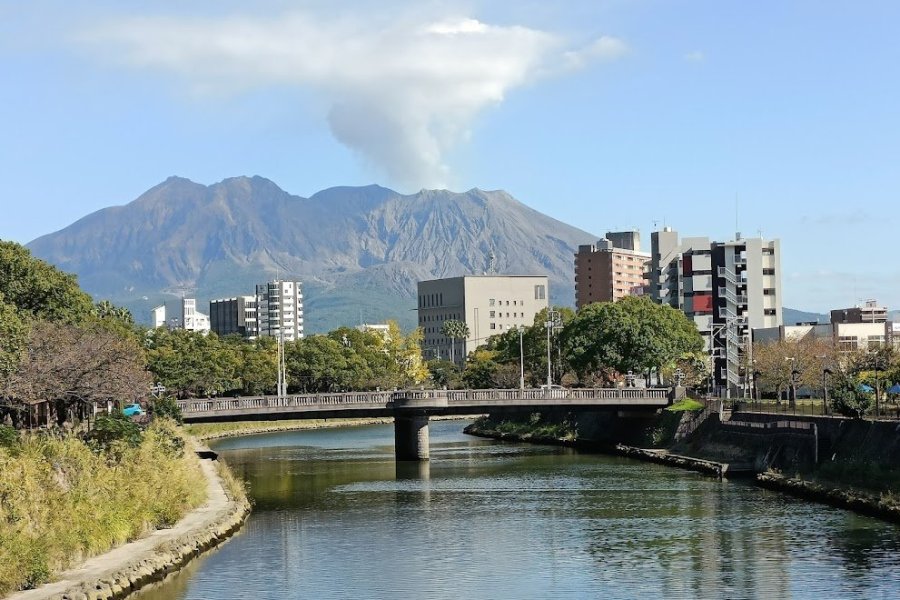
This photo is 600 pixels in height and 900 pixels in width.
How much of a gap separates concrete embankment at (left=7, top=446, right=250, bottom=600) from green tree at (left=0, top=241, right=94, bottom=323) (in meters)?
34.4

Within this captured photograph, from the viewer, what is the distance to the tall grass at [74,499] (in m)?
45.0

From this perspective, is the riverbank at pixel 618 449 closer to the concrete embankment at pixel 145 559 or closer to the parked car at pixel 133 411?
the concrete embankment at pixel 145 559

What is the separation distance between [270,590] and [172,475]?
55.8 feet

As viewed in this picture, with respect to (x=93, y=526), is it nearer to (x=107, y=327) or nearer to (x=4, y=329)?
(x=4, y=329)

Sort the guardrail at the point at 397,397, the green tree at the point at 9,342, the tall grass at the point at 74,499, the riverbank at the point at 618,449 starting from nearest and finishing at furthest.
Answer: the tall grass at the point at 74,499 → the green tree at the point at 9,342 → the riverbank at the point at 618,449 → the guardrail at the point at 397,397

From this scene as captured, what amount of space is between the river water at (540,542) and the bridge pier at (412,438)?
13873mm

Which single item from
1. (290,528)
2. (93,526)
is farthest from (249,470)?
(93,526)

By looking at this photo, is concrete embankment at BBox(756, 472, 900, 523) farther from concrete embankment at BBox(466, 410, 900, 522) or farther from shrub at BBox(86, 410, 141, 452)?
shrub at BBox(86, 410, 141, 452)

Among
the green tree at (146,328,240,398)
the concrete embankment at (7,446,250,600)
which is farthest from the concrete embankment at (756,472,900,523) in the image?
the green tree at (146,328,240,398)

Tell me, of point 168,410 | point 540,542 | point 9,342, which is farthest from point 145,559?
point 168,410

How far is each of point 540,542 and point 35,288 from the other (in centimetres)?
5304

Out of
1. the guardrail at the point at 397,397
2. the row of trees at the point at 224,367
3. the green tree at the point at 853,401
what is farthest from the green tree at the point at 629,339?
the green tree at the point at 853,401

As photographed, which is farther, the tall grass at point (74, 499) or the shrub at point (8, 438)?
the shrub at point (8, 438)

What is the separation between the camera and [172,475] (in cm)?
6588
